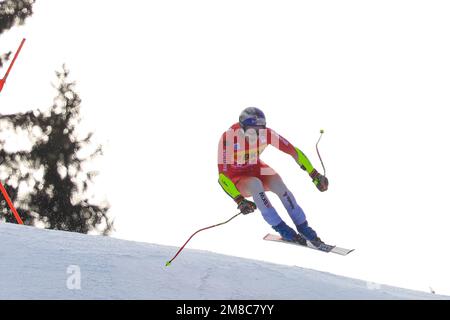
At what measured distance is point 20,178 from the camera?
50.7 ft

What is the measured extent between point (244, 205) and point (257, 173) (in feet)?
2.68

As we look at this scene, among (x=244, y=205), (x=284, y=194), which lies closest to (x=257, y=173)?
(x=284, y=194)

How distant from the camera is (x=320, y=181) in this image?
653 centimetres

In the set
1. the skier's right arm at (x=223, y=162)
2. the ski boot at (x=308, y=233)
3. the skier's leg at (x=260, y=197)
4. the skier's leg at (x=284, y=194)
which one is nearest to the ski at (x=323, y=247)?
the ski boot at (x=308, y=233)

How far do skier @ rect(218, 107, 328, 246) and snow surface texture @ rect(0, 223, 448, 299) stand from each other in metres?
0.38

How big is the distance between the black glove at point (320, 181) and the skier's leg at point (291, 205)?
33 cm

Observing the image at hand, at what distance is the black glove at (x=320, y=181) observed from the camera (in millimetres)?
6488

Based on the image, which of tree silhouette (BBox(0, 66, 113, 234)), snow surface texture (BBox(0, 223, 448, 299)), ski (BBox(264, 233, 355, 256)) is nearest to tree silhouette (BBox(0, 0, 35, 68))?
tree silhouette (BBox(0, 66, 113, 234))

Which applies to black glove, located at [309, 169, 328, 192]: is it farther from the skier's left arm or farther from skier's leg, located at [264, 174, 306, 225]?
skier's leg, located at [264, 174, 306, 225]

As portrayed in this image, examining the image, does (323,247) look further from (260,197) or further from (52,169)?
(52,169)
